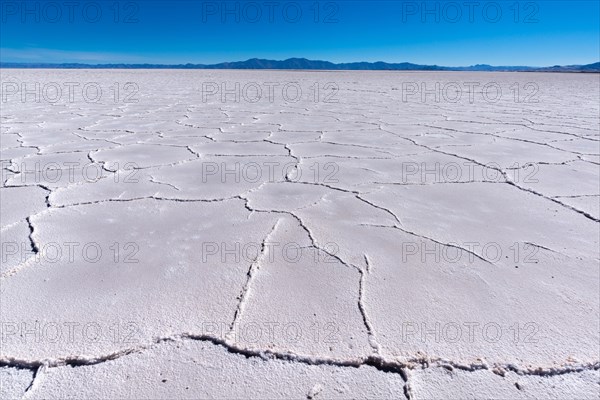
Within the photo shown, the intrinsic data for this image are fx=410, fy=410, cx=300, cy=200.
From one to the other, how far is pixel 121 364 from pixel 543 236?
56.0 inches

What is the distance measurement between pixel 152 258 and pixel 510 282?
111 centimetres

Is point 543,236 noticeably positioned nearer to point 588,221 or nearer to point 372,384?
point 588,221

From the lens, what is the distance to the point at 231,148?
9.52 feet

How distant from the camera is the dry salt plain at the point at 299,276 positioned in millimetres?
869

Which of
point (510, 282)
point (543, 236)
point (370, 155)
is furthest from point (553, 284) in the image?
point (370, 155)

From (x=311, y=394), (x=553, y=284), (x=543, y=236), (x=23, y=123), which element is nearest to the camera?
(x=311, y=394)

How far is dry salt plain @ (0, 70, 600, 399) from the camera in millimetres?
869

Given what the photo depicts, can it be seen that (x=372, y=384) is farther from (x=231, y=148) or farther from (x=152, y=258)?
(x=231, y=148)

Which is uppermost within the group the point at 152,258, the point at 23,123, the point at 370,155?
the point at 23,123

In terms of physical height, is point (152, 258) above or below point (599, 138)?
below

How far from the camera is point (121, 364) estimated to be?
2.91 feet

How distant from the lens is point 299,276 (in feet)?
4.05

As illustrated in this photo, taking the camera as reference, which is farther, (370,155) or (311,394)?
(370,155)

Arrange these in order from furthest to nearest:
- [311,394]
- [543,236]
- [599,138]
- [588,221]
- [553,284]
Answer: [599,138] < [588,221] < [543,236] < [553,284] < [311,394]
